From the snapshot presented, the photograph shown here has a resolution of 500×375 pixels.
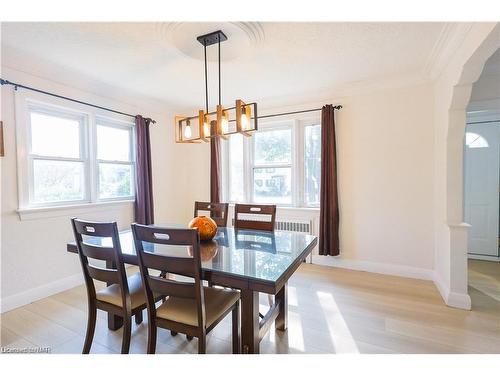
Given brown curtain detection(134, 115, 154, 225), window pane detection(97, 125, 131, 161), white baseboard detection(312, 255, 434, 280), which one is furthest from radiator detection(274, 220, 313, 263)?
window pane detection(97, 125, 131, 161)

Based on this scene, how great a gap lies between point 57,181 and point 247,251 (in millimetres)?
2455

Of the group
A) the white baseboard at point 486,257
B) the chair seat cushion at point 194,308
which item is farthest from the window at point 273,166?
the white baseboard at point 486,257

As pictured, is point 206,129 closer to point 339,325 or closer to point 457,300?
point 339,325

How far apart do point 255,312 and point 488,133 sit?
4.27 metres

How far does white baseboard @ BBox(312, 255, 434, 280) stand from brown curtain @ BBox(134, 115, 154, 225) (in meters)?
2.49

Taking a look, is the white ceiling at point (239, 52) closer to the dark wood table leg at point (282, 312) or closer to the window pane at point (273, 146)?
the window pane at point (273, 146)

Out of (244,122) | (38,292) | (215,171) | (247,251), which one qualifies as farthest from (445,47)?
(38,292)

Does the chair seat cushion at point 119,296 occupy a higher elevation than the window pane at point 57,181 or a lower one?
lower

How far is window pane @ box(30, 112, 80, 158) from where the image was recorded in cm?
267

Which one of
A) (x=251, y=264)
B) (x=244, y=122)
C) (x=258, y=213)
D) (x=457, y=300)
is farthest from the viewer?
(x=258, y=213)

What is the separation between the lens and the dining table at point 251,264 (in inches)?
53.7

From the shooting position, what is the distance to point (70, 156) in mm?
2975

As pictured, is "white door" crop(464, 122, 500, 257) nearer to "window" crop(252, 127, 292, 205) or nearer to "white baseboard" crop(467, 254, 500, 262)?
"white baseboard" crop(467, 254, 500, 262)
